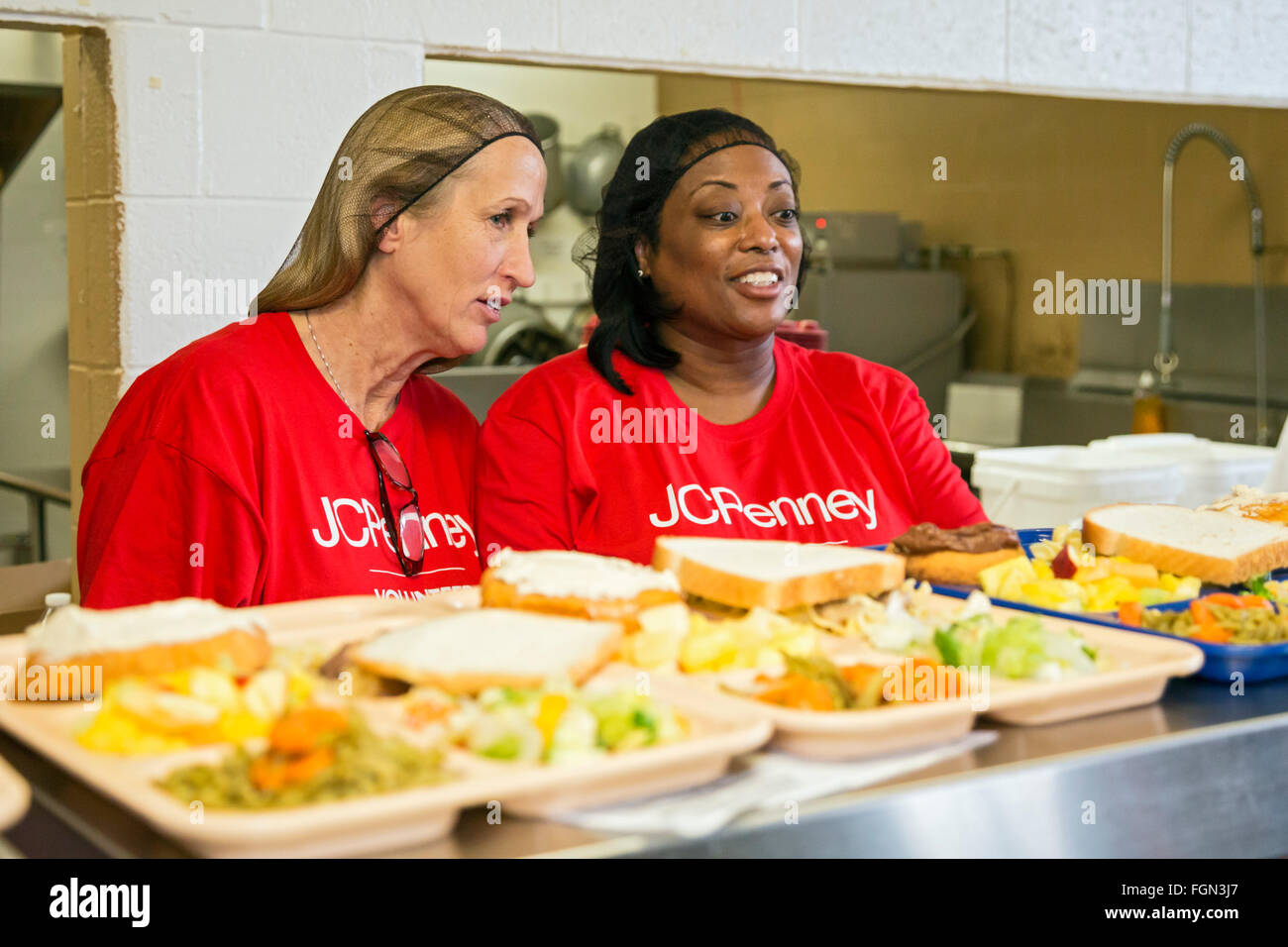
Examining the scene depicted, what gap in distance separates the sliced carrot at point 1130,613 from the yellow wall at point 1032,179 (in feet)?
11.9

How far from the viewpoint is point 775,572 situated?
1.36m

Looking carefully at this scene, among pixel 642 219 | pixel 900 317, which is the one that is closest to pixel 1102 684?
pixel 642 219

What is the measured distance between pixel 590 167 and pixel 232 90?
4.30 metres

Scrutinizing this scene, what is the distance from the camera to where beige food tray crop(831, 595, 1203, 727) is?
110 centimetres

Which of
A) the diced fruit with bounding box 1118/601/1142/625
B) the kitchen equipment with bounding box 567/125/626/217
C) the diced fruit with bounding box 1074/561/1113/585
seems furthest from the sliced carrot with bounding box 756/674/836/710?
the kitchen equipment with bounding box 567/125/626/217

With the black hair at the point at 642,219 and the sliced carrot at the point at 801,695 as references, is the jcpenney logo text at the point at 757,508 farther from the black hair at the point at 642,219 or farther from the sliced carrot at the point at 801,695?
the sliced carrot at the point at 801,695

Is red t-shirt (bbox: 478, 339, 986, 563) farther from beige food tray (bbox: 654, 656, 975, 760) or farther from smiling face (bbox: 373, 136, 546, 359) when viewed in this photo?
beige food tray (bbox: 654, 656, 975, 760)

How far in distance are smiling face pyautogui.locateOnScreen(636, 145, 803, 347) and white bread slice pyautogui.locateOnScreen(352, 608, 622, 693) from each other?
1.36m

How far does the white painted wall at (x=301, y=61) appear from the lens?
8.55ft

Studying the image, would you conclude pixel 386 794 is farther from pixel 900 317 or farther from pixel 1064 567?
pixel 900 317

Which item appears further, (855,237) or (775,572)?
(855,237)

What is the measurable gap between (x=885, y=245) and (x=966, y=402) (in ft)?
2.44
